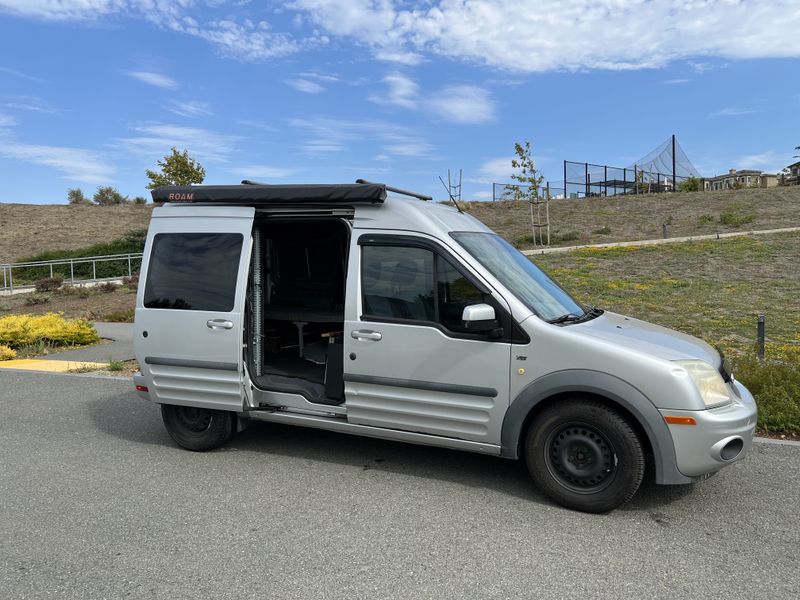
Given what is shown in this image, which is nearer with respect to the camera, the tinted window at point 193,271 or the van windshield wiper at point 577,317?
the van windshield wiper at point 577,317

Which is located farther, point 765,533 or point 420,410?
point 420,410

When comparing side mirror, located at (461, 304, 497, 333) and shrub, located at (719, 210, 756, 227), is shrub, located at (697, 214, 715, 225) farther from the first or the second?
side mirror, located at (461, 304, 497, 333)

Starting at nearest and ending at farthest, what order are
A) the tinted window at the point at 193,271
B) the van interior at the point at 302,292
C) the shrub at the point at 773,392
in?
the tinted window at the point at 193,271, the shrub at the point at 773,392, the van interior at the point at 302,292

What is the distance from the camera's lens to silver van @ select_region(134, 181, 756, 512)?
3.99m

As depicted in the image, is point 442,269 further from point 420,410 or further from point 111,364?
point 111,364

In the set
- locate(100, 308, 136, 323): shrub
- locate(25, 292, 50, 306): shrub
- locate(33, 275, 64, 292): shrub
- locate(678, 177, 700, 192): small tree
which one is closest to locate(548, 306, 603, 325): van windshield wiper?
locate(100, 308, 136, 323): shrub

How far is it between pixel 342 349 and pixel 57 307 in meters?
18.2

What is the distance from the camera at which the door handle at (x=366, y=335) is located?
4.66 m

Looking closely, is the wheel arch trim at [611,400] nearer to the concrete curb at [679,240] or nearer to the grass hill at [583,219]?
the concrete curb at [679,240]

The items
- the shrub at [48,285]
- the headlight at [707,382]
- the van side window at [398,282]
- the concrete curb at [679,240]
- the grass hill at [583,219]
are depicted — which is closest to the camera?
the headlight at [707,382]

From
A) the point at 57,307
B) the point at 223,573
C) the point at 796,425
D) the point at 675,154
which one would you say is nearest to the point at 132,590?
the point at 223,573

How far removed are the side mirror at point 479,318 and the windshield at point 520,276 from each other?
30 cm

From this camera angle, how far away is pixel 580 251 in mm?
23000

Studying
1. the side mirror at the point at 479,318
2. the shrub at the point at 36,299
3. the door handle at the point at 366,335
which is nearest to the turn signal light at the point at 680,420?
the side mirror at the point at 479,318
